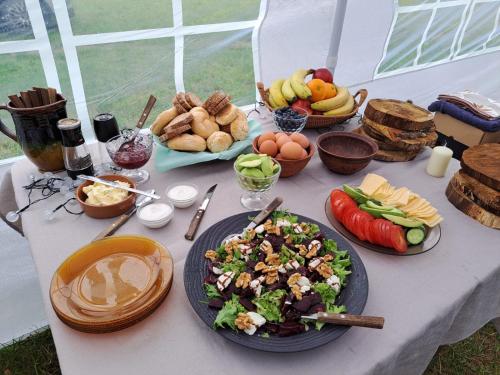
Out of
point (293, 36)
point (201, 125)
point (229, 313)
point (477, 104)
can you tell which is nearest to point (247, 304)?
point (229, 313)

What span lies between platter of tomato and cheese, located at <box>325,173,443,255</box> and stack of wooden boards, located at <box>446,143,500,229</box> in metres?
0.11

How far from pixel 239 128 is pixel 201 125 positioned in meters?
0.15

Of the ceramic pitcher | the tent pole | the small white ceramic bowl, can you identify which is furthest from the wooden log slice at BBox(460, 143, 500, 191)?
the ceramic pitcher

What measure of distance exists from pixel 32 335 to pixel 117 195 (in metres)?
1.07

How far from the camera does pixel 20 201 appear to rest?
115cm

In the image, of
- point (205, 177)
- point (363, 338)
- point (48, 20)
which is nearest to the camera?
point (363, 338)

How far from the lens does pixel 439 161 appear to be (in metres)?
1.33

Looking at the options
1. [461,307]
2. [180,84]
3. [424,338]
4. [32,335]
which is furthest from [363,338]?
[180,84]

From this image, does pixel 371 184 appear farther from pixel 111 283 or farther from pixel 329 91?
pixel 111 283

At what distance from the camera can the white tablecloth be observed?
70 cm

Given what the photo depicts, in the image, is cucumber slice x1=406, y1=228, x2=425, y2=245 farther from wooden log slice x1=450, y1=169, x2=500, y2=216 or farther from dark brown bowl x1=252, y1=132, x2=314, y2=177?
dark brown bowl x1=252, y1=132, x2=314, y2=177

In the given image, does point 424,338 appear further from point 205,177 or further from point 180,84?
point 180,84

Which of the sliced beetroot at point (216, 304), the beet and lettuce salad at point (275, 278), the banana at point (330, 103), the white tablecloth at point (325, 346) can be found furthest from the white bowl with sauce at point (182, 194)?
the banana at point (330, 103)

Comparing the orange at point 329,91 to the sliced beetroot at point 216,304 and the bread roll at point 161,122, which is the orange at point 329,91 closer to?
the bread roll at point 161,122
